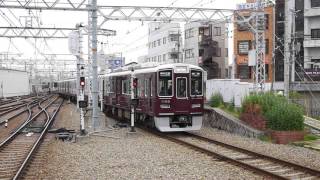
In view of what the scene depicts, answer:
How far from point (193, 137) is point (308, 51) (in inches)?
1180

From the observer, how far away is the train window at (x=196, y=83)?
17.6 m

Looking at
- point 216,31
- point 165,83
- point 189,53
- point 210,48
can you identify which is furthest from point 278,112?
point 189,53

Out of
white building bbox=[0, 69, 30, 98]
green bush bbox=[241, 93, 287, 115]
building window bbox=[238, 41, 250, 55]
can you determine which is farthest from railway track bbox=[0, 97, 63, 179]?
white building bbox=[0, 69, 30, 98]

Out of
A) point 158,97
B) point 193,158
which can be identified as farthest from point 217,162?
point 158,97

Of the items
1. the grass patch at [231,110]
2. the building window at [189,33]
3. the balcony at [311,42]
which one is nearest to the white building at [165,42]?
the building window at [189,33]

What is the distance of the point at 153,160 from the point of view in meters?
11.7

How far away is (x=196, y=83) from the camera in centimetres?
1772

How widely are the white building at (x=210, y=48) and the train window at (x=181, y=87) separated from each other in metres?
35.3

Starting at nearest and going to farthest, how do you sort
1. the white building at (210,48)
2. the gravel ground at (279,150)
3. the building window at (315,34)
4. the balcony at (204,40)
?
the gravel ground at (279,150), the building window at (315,34), the balcony at (204,40), the white building at (210,48)

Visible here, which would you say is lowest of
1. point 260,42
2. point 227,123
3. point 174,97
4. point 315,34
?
point 227,123

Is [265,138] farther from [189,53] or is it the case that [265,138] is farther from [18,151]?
[189,53]

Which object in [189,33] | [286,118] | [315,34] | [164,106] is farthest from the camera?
[189,33]

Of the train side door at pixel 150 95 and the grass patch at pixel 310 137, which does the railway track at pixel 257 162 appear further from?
the grass patch at pixel 310 137

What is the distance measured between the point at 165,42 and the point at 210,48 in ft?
38.8
